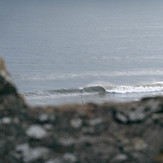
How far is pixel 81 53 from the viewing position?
49.1 meters

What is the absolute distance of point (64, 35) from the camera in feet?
211

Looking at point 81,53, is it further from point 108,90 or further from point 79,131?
point 79,131

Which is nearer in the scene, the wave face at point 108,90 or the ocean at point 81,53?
the wave face at point 108,90

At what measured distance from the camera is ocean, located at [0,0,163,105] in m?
33.9

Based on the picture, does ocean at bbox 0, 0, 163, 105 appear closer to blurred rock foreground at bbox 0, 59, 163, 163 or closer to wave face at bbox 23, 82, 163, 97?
wave face at bbox 23, 82, 163, 97

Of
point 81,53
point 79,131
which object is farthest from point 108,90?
point 79,131

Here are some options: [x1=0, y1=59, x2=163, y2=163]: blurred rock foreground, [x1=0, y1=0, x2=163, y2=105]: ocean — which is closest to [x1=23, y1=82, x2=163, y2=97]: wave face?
[x1=0, y1=0, x2=163, y2=105]: ocean

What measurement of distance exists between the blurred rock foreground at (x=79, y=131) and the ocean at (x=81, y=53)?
31.2 inches

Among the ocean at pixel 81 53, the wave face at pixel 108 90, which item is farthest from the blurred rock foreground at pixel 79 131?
the wave face at pixel 108 90

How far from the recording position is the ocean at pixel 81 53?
33875mm

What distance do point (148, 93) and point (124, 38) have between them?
1265 inches

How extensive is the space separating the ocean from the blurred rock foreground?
2.60ft

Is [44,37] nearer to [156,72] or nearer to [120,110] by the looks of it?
[156,72]

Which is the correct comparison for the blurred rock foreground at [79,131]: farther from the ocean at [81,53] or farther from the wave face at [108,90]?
the wave face at [108,90]
